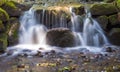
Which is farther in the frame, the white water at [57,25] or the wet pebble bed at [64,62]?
the white water at [57,25]

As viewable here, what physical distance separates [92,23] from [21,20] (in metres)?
3.98

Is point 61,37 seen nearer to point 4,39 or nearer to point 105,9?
point 4,39

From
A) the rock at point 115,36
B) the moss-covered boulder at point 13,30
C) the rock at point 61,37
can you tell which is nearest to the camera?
the rock at point 61,37

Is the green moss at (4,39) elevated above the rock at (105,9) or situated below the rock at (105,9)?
below

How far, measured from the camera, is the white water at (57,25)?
1440 centimetres

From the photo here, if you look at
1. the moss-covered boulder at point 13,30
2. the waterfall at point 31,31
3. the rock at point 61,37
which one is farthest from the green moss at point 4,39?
the rock at point 61,37

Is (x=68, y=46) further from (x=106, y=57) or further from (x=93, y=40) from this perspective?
(x=106, y=57)

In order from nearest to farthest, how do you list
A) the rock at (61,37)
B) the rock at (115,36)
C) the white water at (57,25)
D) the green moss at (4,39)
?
the green moss at (4,39) → the rock at (61,37) → the white water at (57,25) → the rock at (115,36)

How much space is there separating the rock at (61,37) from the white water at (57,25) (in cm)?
33

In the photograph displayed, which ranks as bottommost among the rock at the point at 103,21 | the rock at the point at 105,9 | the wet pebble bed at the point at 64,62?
the wet pebble bed at the point at 64,62

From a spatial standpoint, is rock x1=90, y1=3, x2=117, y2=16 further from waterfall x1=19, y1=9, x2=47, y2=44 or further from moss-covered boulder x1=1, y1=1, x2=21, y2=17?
moss-covered boulder x1=1, y1=1, x2=21, y2=17

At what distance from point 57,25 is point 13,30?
8.10 feet

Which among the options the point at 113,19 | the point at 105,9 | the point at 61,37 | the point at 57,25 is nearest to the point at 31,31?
the point at 57,25

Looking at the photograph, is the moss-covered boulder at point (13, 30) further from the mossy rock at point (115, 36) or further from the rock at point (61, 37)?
the mossy rock at point (115, 36)
